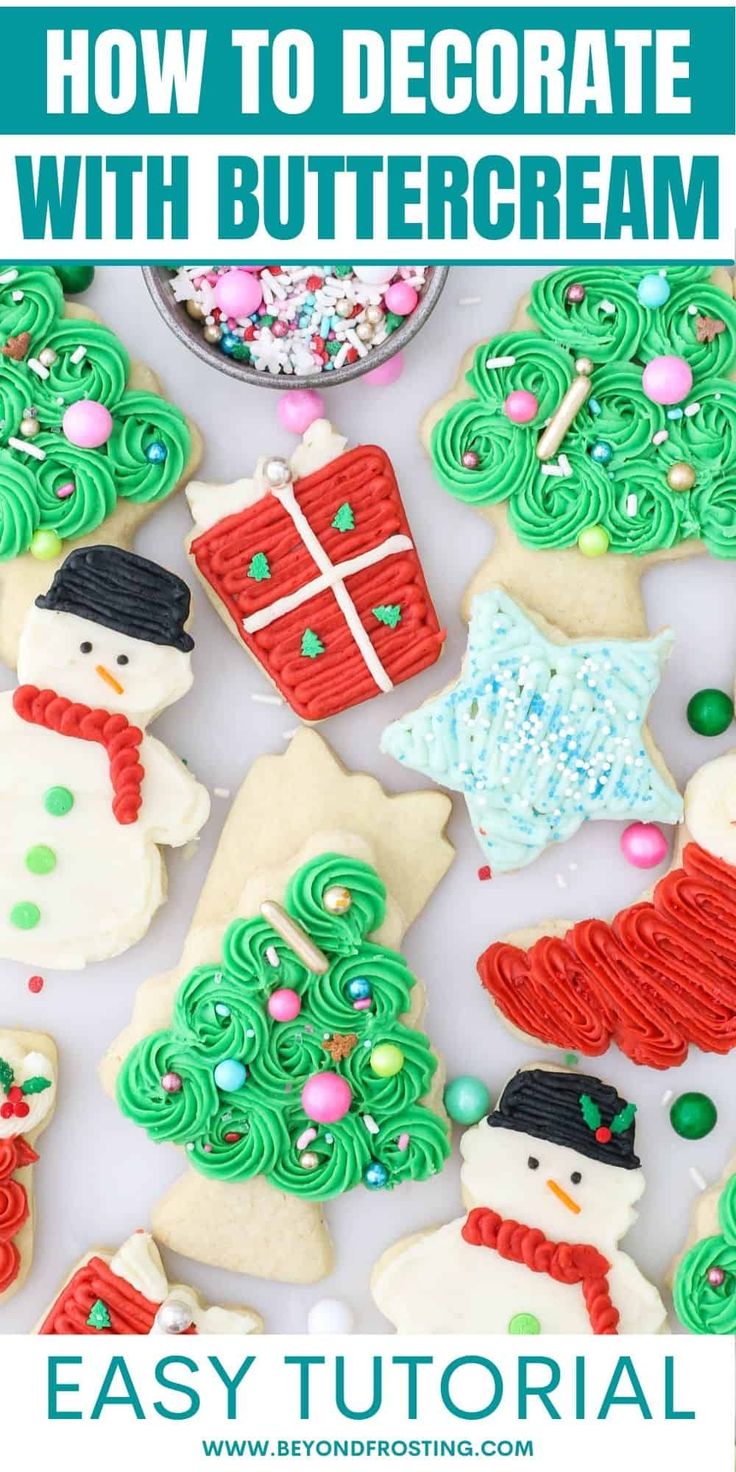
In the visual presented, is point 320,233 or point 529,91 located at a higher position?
point 529,91

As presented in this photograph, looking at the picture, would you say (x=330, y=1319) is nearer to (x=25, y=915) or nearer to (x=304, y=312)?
(x=25, y=915)

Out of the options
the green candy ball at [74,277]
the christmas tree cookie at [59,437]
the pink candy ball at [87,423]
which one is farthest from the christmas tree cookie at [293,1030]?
the green candy ball at [74,277]

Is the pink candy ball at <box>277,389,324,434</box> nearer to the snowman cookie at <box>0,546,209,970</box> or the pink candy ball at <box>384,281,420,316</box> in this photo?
the pink candy ball at <box>384,281,420,316</box>

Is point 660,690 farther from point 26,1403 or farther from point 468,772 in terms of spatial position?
point 26,1403

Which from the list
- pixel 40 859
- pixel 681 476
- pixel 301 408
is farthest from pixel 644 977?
pixel 301 408

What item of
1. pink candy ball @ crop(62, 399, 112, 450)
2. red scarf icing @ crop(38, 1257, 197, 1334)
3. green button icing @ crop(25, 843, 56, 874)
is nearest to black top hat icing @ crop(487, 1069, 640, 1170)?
red scarf icing @ crop(38, 1257, 197, 1334)

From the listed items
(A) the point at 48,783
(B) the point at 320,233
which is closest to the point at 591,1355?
(A) the point at 48,783
